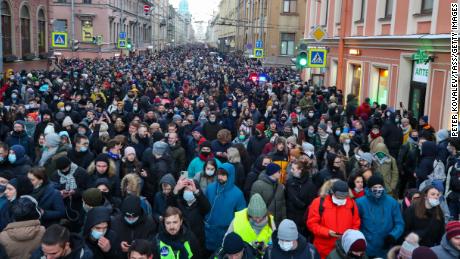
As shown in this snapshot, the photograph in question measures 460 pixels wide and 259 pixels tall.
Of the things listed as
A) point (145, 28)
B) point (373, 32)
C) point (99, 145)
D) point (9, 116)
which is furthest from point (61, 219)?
point (145, 28)

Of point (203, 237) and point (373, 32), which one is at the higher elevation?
point (373, 32)

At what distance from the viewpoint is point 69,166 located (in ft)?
21.3

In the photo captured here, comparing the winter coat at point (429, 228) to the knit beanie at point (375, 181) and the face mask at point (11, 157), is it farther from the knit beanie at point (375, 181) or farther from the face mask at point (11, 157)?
the face mask at point (11, 157)

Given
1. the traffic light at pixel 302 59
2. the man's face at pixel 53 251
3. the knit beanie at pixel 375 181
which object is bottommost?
the man's face at pixel 53 251

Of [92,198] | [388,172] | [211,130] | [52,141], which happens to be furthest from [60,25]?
[92,198]

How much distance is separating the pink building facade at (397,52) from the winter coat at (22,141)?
973cm

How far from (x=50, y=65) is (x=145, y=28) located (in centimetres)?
5267

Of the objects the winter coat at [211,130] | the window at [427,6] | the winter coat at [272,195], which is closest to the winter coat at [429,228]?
the winter coat at [272,195]

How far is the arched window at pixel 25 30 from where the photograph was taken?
98.8 feet

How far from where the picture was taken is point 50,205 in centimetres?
559

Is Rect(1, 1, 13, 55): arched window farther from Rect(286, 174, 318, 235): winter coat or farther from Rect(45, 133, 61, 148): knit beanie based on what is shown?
Rect(286, 174, 318, 235): winter coat

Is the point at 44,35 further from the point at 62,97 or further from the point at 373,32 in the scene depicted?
the point at 373,32

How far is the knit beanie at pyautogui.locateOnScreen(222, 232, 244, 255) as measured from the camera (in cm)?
435

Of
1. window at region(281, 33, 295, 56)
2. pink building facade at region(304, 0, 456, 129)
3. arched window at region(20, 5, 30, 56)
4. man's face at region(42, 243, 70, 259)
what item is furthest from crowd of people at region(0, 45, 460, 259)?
window at region(281, 33, 295, 56)
